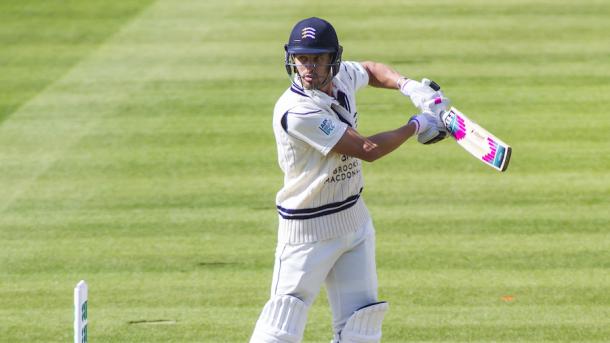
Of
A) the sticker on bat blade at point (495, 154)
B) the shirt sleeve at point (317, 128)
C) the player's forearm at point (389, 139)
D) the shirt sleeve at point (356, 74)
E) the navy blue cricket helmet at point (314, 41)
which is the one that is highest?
the navy blue cricket helmet at point (314, 41)

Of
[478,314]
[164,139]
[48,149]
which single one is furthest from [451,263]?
[48,149]

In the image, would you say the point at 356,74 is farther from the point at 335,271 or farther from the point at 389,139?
the point at 335,271

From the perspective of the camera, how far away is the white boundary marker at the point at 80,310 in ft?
17.3

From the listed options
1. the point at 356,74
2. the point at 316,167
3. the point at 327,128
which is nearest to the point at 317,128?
the point at 327,128

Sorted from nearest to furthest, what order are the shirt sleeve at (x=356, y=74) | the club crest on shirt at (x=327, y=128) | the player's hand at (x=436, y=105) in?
the club crest on shirt at (x=327, y=128)
the player's hand at (x=436, y=105)
the shirt sleeve at (x=356, y=74)

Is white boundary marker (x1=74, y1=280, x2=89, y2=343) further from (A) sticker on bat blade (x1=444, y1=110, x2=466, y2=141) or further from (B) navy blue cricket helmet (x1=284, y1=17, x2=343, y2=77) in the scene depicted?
(A) sticker on bat blade (x1=444, y1=110, x2=466, y2=141)

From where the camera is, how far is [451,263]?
27.7 feet

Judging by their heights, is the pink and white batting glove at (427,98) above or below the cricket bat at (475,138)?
above

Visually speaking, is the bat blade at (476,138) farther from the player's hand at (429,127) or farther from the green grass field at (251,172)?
the green grass field at (251,172)

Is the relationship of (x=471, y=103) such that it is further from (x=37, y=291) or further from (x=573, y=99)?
(x=37, y=291)

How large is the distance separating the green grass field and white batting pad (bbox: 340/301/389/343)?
139cm

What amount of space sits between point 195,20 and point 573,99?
503cm

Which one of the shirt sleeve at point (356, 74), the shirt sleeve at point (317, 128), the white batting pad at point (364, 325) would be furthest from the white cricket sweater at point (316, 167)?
the white batting pad at point (364, 325)

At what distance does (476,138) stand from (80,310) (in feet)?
7.38
